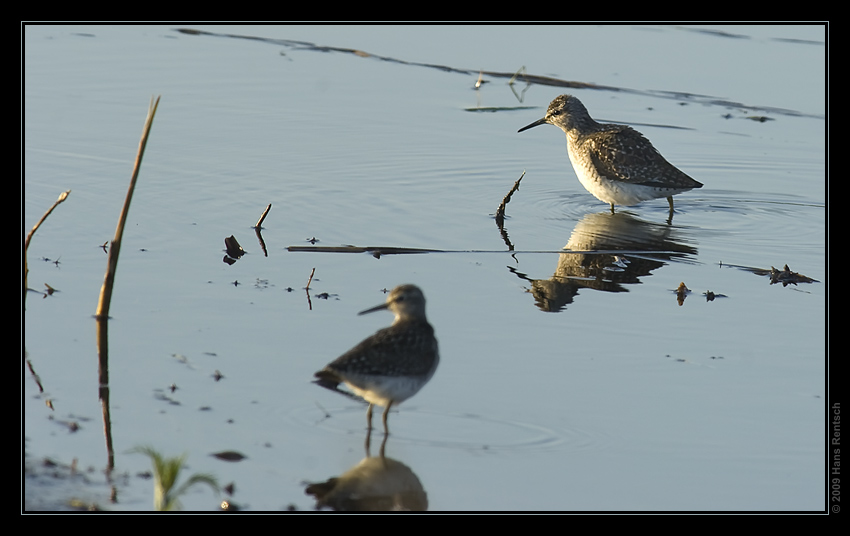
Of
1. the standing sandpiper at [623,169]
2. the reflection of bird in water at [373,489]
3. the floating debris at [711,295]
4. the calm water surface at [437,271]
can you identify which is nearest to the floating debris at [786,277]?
the calm water surface at [437,271]

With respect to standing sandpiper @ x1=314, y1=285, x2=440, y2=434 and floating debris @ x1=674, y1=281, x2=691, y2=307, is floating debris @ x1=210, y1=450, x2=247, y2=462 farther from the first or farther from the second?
floating debris @ x1=674, y1=281, x2=691, y2=307

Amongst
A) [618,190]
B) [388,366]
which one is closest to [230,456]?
[388,366]

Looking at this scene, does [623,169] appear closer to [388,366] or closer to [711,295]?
[711,295]

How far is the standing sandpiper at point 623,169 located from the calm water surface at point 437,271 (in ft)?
1.04

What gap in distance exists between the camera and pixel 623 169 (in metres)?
11.8

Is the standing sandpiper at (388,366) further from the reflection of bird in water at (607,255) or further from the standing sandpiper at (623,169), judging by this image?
the standing sandpiper at (623,169)

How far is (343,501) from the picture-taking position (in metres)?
5.47

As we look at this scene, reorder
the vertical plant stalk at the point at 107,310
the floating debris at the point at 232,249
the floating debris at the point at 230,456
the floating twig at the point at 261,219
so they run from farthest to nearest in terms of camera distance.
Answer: the floating twig at the point at 261,219
the floating debris at the point at 232,249
the vertical plant stalk at the point at 107,310
the floating debris at the point at 230,456

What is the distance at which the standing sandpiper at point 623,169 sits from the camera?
38.4 ft

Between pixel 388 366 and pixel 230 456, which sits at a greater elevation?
pixel 388 366

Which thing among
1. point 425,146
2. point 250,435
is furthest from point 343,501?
point 425,146

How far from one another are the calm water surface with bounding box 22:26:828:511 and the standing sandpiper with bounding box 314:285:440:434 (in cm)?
25

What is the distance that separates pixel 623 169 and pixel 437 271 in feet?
11.5

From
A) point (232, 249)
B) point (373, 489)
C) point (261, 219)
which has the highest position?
point (261, 219)
